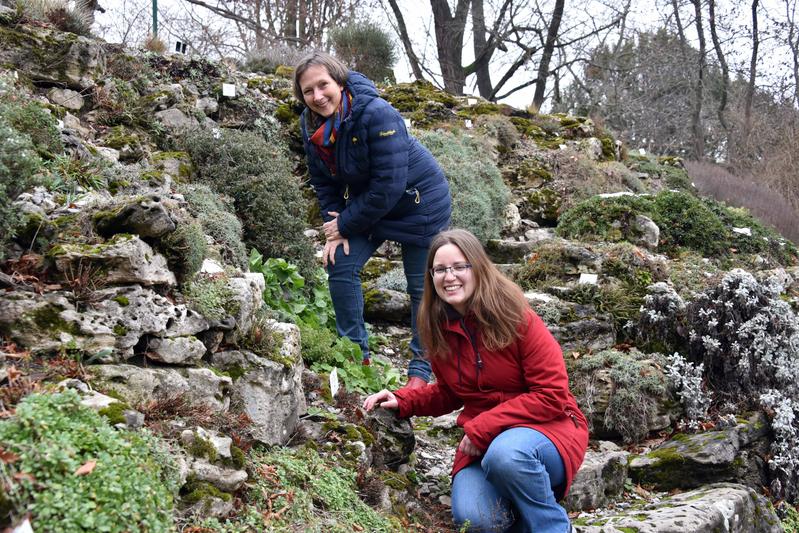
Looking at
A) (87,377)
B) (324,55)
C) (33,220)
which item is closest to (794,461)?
(324,55)

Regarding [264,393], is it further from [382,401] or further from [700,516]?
[700,516]

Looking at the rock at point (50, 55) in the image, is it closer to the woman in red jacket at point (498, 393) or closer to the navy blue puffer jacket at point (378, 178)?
the navy blue puffer jacket at point (378, 178)

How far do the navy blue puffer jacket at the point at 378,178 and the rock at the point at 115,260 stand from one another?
1.48 m

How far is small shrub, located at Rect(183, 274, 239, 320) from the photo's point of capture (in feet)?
11.5

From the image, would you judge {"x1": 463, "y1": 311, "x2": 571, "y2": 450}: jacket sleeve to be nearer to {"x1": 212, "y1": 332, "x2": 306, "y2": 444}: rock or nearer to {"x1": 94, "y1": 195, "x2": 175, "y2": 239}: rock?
{"x1": 212, "y1": 332, "x2": 306, "y2": 444}: rock

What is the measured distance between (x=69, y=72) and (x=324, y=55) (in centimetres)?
422

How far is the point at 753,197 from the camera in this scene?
14.7 meters

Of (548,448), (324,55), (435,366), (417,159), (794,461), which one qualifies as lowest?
(794,461)

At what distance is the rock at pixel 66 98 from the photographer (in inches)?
265

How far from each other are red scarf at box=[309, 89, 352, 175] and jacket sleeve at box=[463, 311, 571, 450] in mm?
1746

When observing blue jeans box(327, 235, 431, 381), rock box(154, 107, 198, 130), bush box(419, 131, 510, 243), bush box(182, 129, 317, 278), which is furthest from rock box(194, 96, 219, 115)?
blue jeans box(327, 235, 431, 381)

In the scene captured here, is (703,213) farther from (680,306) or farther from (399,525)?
(399,525)

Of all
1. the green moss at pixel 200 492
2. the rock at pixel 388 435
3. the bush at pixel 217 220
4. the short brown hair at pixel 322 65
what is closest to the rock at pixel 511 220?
the bush at pixel 217 220

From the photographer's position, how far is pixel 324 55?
4148 mm
